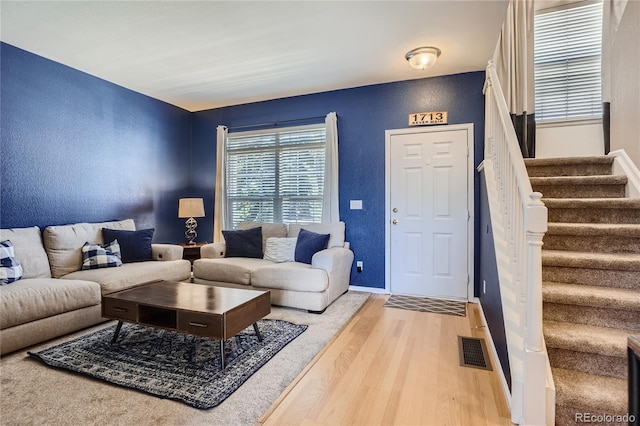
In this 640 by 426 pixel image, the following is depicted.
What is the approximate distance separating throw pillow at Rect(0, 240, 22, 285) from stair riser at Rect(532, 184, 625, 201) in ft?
14.4

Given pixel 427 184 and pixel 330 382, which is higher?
pixel 427 184

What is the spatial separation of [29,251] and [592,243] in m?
4.65

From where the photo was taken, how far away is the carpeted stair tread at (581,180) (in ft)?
7.95

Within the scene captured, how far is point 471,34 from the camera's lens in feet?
9.45

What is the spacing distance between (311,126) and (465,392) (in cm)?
355

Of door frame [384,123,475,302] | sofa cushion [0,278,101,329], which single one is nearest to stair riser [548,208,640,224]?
door frame [384,123,475,302]

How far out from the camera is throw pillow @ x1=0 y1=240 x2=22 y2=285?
259cm

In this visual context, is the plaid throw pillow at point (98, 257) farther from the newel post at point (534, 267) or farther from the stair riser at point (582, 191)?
the stair riser at point (582, 191)

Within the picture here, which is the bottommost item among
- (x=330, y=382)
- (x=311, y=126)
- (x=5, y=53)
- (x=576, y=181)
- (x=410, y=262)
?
(x=330, y=382)

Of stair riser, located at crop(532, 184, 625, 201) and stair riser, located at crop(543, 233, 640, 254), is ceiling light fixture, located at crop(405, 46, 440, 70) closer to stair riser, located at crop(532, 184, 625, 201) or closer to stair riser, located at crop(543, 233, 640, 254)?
stair riser, located at crop(532, 184, 625, 201)

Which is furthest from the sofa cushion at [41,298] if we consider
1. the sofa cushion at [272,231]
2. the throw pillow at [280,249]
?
the sofa cushion at [272,231]

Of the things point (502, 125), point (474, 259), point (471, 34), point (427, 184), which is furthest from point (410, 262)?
point (471, 34)

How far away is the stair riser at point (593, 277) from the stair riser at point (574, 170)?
3.60 ft

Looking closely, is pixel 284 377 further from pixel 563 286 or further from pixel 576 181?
pixel 576 181
